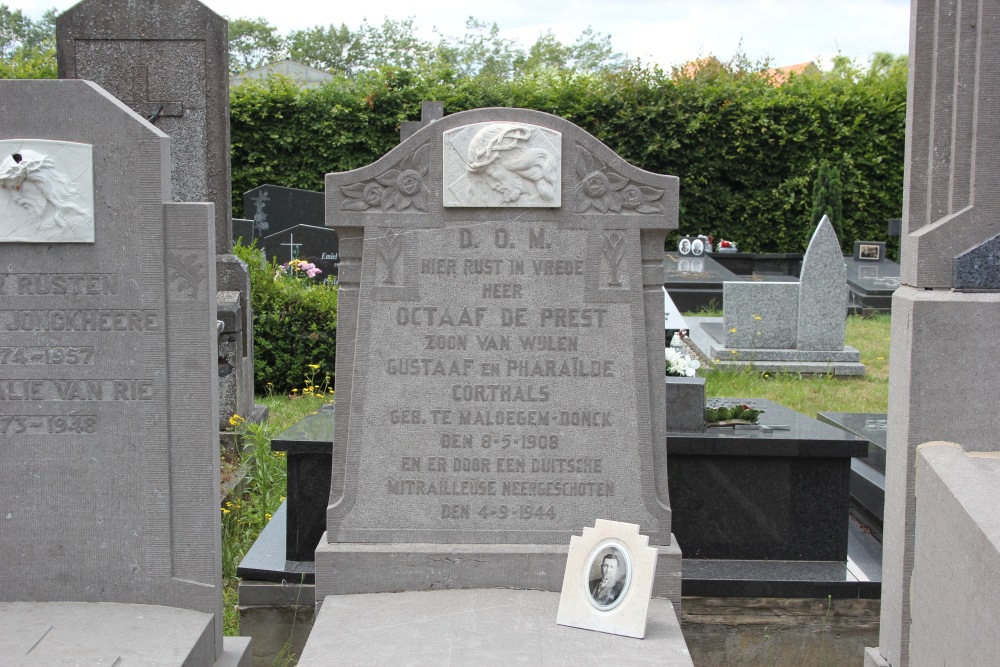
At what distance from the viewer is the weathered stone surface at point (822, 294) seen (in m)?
9.06

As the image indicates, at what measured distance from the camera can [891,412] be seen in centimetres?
296

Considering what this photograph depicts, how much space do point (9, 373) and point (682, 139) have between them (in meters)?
14.5

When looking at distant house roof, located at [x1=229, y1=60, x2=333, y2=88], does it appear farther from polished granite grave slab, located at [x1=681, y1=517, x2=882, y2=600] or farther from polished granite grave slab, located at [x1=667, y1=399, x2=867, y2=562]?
polished granite grave slab, located at [x1=681, y1=517, x2=882, y2=600]

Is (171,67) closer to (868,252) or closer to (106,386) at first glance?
(106,386)

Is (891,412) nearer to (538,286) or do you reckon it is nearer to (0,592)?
(538,286)

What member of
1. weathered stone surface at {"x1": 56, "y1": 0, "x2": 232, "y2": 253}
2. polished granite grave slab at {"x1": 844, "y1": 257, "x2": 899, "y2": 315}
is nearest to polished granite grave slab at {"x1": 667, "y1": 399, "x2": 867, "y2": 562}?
weathered stone surface at {"x1": 56, "y1": 0, "x2": 232, "y2": 253}

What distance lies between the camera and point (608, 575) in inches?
118

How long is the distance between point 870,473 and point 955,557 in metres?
2.58

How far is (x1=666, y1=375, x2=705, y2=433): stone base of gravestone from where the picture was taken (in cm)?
430

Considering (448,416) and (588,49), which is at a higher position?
(588,49)

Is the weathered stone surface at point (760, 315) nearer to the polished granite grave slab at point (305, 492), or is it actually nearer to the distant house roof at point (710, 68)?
the polished granite grave slab at point (305, 492)

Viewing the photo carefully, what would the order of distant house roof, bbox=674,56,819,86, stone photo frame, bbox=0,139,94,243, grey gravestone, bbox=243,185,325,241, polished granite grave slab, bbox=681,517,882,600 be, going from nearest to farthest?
stone photo frame, bbox=0,139,94,243
polished granite grave slab, bbox=681,517,882,600
grey gravestone, bbox=243,185,325,241
distant house roof, bbox=674,56,819,86

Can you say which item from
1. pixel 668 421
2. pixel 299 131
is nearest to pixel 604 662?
pixel 668 421

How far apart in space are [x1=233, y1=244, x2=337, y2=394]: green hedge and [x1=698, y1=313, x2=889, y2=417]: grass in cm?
325
